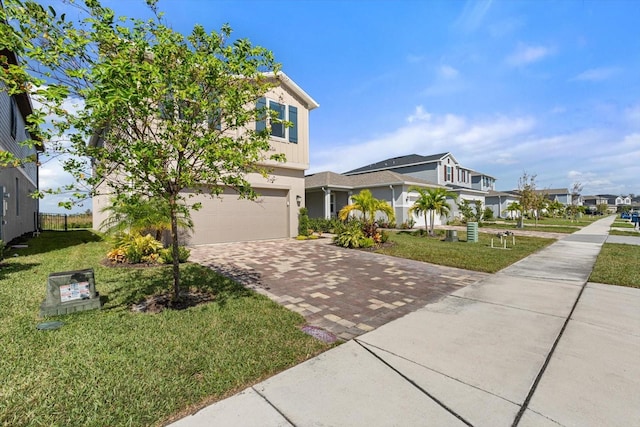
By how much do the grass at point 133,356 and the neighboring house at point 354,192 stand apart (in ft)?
49.5

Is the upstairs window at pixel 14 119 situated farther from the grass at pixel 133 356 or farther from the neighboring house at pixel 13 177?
the grass at pixel 133 356

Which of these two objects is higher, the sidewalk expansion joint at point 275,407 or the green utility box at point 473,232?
the green utility box at point 473,232

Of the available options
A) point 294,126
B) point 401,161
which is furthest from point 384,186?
point 401,161

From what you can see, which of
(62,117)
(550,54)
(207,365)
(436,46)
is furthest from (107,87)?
(550,54)

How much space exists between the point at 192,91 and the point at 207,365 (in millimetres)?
3111

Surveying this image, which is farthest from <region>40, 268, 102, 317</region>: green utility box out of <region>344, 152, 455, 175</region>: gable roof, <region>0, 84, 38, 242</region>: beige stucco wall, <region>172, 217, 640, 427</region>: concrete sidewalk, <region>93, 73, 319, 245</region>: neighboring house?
<region>344, 152, 455, 175</region>: gable roof

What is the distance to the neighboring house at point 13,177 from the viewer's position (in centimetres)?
884

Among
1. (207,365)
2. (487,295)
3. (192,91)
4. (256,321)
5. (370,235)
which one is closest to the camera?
(207,365)

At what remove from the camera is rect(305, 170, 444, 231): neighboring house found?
20144 mm

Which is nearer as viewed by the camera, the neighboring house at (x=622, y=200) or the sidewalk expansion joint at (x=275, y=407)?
the sidewalk expansion joint at (x=275, y=407)

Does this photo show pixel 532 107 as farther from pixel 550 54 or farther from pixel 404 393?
pixel 404 393

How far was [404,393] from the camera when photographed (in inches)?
102

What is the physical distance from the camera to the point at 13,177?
10.7 meters

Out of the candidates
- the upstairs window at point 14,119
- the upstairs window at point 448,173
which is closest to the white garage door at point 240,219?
the upstairs window at point 14,119
